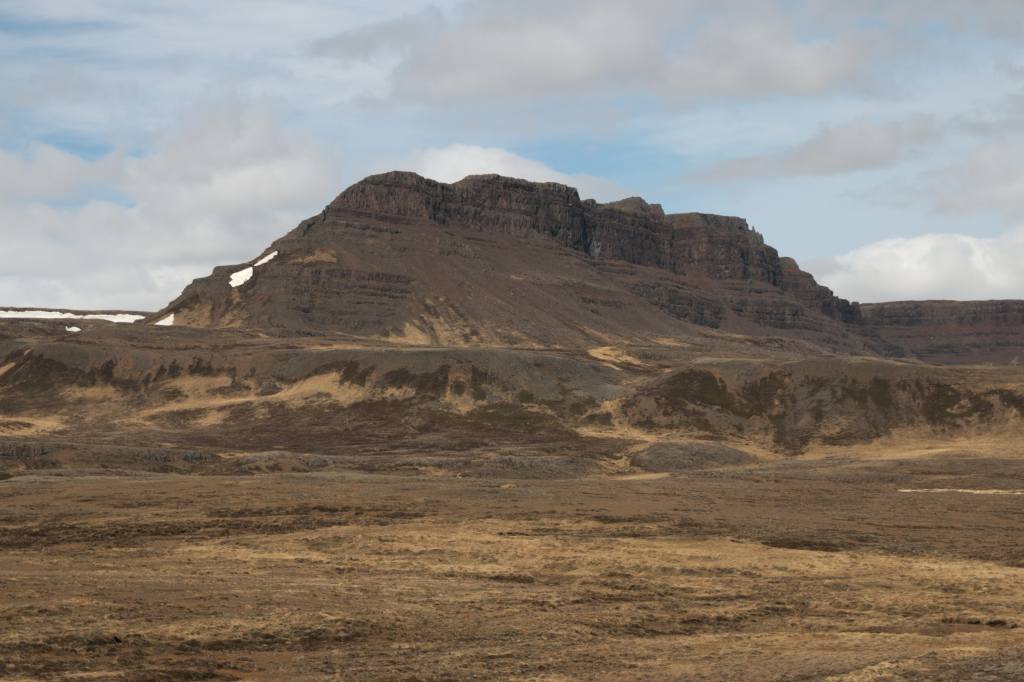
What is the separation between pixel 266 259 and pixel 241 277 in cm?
505

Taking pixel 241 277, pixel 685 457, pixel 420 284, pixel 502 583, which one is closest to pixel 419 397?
pixel 685 457

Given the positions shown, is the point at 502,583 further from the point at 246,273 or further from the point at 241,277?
the point at 246,273

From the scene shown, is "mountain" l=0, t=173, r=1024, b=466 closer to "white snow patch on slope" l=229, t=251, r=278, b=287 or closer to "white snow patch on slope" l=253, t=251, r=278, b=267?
"white snow patch on slope" l=229, t=251, r=278, b=287

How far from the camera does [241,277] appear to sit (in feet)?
529

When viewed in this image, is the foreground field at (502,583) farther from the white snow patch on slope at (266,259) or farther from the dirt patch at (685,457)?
the white snow patch on slope at (266,259)

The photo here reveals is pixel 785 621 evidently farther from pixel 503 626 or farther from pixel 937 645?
pixel 503 626

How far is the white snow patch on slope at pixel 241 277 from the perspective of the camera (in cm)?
15850

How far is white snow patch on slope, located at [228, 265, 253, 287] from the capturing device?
158500 millimetres

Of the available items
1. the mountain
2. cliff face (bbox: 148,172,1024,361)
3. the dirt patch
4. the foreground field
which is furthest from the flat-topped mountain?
the foreground field

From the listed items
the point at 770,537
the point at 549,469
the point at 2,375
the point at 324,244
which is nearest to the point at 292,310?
the point at 324,244

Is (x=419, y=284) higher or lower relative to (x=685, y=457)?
higher

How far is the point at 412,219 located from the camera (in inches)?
7116

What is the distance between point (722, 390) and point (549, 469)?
24.0 metres

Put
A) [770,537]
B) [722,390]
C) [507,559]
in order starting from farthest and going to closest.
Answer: [722,390] → [770,537] → [507,559]
